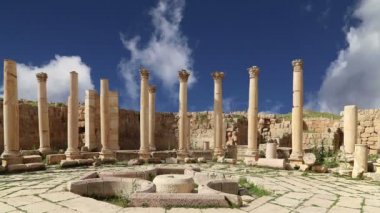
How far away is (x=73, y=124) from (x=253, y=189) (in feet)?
40.1

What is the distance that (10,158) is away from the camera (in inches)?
596

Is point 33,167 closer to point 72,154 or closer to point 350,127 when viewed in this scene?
point 72,154

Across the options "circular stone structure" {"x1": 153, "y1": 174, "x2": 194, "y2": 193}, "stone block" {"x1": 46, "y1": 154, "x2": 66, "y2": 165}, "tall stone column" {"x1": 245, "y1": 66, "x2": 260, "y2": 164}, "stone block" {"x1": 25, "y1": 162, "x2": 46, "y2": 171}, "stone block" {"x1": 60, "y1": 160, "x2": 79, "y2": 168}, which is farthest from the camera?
"tall stone column" {"x1": 245, "y1": 66, "x2": 260, "y2": 164}

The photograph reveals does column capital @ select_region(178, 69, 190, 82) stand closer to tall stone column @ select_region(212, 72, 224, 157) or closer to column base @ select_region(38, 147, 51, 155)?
tall stone column @ select_region(212, 72, 224, 157)

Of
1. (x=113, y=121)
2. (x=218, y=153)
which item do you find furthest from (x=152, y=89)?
(x=218, y=153)

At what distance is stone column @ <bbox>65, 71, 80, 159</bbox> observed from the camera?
18578mm

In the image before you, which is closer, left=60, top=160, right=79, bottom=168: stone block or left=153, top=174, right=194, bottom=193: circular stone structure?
left=153, top=174, right=194, bottom=193: circular stone structure

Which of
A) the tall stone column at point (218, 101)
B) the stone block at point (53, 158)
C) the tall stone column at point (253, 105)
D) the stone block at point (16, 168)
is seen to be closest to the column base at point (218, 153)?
the tall stone column at point (218, 101)

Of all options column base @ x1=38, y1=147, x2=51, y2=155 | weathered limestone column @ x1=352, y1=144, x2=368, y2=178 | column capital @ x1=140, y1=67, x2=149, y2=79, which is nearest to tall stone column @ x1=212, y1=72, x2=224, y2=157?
column capital @ x1=140, y1=67, x2=149, y2=79

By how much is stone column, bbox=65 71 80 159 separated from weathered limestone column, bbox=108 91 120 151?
374cm

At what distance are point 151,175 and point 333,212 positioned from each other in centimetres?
614

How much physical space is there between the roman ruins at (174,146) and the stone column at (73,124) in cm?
5

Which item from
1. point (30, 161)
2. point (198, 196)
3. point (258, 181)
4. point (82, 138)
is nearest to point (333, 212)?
point (198, 196)

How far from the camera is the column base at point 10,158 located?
1505 cm
